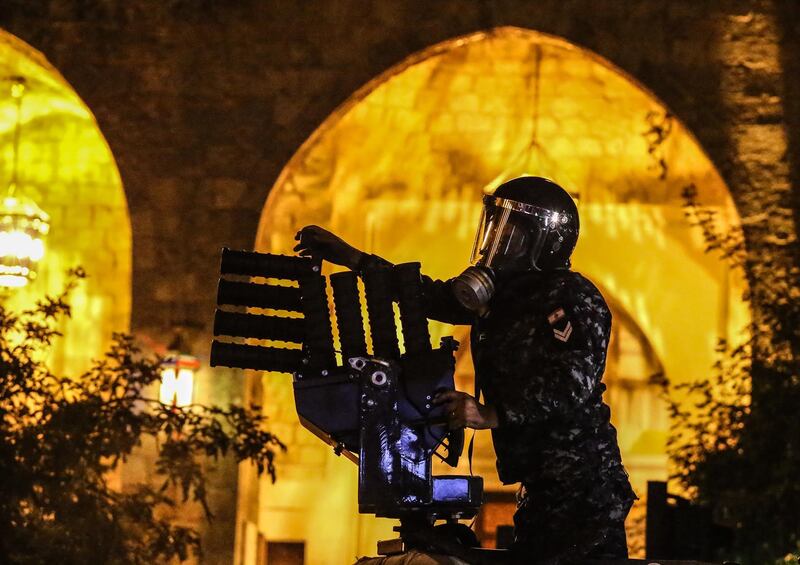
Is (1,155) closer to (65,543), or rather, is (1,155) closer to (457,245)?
(457,245)

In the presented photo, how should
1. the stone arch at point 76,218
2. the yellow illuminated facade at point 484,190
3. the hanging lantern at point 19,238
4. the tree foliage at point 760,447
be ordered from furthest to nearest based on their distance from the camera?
the stone arch at point 76,218 < the yellow illuminated facade at point 484,190 < the hanging lantern at point 19,238 < the tree foliage at point 760,447

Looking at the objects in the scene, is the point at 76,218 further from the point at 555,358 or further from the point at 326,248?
the point at 555,358

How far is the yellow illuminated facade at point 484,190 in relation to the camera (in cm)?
1255

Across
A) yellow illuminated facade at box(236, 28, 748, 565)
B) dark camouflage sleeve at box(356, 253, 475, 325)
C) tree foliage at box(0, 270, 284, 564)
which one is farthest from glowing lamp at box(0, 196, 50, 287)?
dark camouflage sleeve at box(356, 253, 475, 325)

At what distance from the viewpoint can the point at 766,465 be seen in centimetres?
920

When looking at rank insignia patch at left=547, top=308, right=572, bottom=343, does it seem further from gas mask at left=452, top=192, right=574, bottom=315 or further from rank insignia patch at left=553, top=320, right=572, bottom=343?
gas mask at left=452, top=192, right=574, bottom=315

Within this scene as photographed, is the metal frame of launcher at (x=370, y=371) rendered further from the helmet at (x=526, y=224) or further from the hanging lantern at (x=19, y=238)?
the hanging lantern at (x=19, y=238)

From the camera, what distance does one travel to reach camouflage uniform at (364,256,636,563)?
12.9 feet

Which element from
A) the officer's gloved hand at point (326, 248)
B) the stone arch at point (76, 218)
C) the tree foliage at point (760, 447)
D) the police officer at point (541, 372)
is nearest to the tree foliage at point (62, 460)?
the tree foliage at point (760, 447)

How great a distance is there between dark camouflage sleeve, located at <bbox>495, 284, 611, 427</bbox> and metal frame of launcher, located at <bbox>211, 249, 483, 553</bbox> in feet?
0.55

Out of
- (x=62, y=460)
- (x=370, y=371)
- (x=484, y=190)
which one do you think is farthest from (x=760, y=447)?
(x=370, y=371)

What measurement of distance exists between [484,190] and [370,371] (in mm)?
8786

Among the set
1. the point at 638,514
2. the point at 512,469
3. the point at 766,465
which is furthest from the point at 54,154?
the point at 512,469

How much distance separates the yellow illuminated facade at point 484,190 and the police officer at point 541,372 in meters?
8.23
